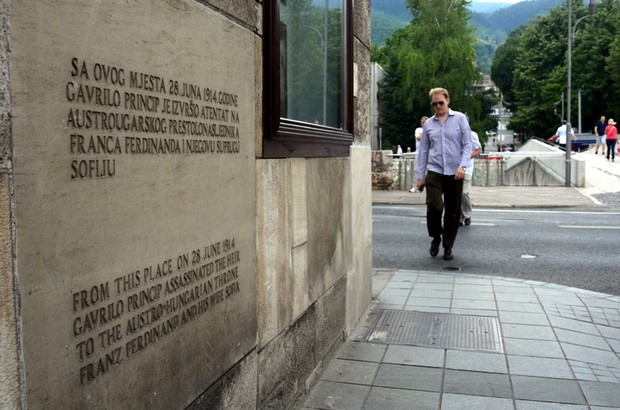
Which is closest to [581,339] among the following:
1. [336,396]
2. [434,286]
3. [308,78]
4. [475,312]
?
[475,312]

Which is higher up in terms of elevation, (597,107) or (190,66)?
(597,107)

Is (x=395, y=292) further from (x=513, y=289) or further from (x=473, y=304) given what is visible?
(x=513, y=289)

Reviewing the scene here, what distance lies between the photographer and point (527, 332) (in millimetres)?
5109

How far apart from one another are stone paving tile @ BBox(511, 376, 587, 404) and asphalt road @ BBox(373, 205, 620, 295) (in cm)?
304

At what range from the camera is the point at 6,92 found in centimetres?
154

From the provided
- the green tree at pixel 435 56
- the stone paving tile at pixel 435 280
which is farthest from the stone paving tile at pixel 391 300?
the green tree at pixel 435 56

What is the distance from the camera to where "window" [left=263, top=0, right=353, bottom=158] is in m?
3.20

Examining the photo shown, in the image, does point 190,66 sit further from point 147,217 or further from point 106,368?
point 106,368

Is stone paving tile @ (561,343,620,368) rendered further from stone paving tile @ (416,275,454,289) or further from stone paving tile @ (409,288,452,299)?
stone paving tile @ (416,275,454,289)

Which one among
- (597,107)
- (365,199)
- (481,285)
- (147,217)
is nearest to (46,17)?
(147,217)

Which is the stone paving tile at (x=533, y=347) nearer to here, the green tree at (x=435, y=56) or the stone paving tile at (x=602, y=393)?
the stone paving tile at (x=602, y=393)

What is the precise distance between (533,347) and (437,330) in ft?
2.35

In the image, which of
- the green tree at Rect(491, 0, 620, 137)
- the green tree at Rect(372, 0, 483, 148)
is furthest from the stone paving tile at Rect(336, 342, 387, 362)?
the green tree at Rect(491, 0, 620, 137)

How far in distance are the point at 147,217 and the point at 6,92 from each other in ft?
2.20
